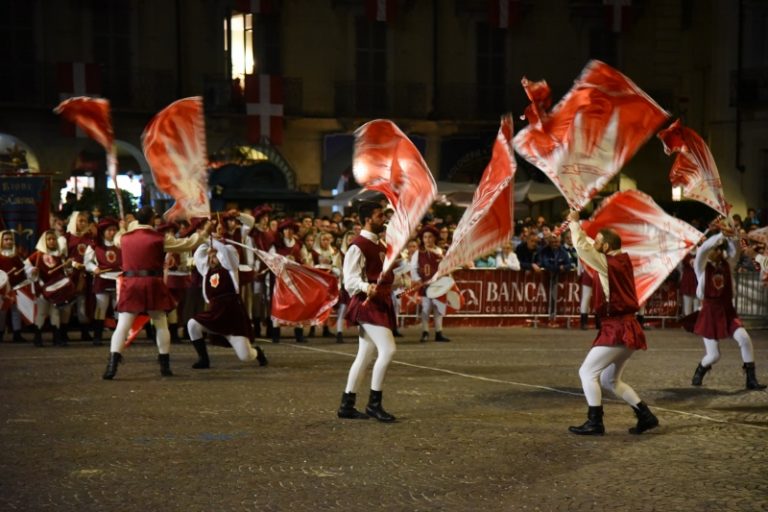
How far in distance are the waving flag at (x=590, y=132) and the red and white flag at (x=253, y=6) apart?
23036 mm

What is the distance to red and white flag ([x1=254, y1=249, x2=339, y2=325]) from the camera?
13.7m

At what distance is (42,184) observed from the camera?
67.3 ft

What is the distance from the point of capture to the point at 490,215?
10789 millimetres

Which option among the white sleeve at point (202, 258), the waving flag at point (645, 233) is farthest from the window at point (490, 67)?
the waving flag at point (645, 233)

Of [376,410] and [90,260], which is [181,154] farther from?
[90,260]

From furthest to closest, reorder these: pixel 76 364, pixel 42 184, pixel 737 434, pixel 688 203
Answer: pixel 688 203 < pixel 42 184 < pixel 76 364 < pixel 737 434

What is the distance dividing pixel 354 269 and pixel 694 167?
3909 millimetres

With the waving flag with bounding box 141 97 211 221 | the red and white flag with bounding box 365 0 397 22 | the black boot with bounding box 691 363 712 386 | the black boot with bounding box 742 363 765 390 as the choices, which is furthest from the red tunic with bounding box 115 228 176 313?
the red and white flag with bounding box 365 0 397 22

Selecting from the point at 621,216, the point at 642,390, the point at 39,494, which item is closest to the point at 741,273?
the point at 642,390

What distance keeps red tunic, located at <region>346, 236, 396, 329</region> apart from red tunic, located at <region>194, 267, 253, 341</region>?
132 inches

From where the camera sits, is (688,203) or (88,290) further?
(688,203)

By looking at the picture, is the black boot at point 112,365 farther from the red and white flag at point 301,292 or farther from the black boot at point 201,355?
the red and white flag at point 301,292

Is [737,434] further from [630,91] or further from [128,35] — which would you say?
[128,35]

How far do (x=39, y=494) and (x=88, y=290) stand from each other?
10.6 metres
